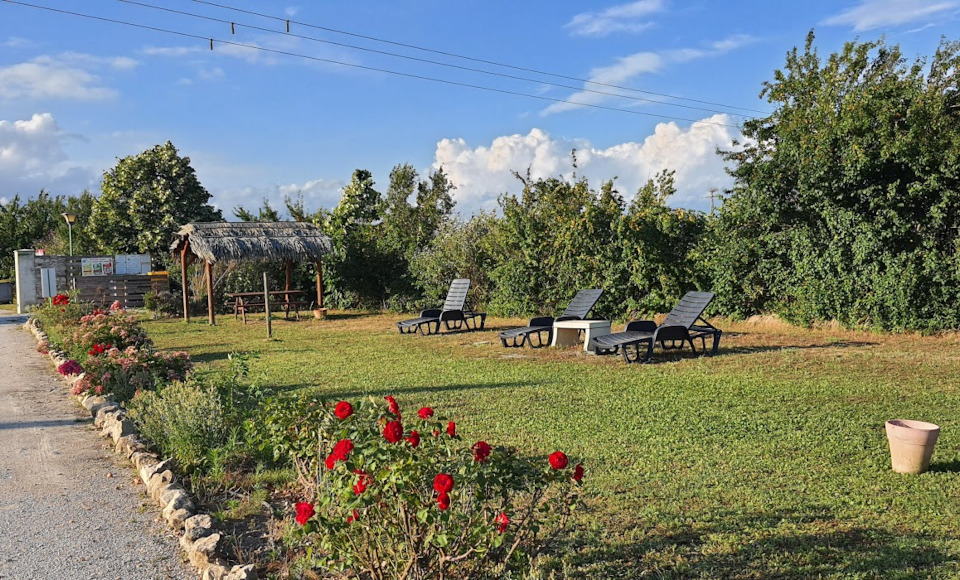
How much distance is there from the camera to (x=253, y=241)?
1927cm

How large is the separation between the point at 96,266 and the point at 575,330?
765 inches

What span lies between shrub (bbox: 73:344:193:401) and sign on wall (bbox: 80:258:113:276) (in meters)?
19.1

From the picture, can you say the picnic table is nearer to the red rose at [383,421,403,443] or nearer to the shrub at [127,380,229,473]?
the shrub at [127,380,229,473]

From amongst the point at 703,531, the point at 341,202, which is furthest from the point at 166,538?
the point at 341,202

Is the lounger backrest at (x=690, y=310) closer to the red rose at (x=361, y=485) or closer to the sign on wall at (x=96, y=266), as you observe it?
the red rose at (x=361, y=485)

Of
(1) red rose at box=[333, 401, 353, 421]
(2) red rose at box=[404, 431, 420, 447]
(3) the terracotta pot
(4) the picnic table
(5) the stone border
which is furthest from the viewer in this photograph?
(4) the picnic table

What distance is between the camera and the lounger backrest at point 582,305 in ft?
38.6

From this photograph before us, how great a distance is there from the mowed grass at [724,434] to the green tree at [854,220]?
58 cm

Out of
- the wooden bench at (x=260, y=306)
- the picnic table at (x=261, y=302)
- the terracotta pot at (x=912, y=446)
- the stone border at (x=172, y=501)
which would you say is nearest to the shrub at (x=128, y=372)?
the stone border at (x=172, y=501)

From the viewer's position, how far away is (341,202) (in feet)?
103

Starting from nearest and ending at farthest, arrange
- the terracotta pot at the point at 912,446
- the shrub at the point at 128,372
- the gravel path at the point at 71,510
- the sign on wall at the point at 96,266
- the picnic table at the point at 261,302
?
1. the gravel path at the point at 71,510
2. the terracotta pot at the point at 912,446
3. the shrub at the point at 128,372
4. the picnic table at the point at 261,302
5. the sign on wall at the point at 96,266

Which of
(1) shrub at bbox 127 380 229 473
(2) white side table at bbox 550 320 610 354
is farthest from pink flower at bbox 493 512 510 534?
(2) white side table at bbox 550 320 610 354

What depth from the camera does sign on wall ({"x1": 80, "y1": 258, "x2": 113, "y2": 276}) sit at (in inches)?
968

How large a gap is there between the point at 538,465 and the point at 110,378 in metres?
5.76
